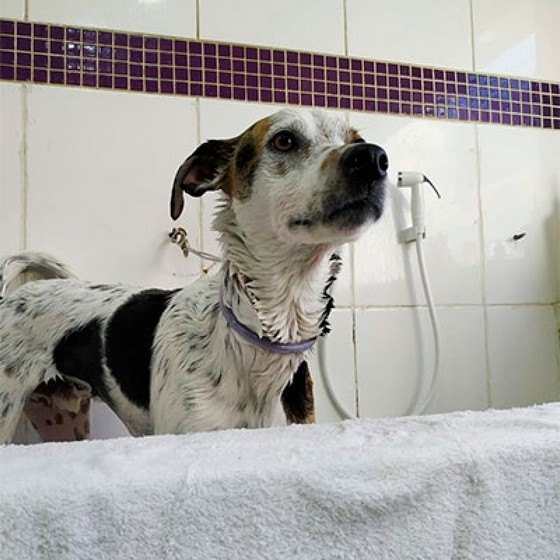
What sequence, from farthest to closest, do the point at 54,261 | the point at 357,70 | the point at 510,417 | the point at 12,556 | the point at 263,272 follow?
the point at 357,70, the point at 54,261, the point at 263,272, the point at 510,417, the point at 12,556

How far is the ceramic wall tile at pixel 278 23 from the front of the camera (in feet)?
5.19

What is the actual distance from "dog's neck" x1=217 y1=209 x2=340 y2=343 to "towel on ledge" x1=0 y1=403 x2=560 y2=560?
1.27 feet

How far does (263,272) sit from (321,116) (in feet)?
0.92

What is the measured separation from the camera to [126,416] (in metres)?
1.15

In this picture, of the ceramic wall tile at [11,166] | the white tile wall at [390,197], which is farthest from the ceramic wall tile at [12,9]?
the ceramic wall tile at [11,166]

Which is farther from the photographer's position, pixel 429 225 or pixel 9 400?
pixel 429 225

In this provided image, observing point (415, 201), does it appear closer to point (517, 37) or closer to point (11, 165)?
point (517, 37)

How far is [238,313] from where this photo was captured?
3.28 ft

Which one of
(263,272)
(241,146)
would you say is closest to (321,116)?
(241,146)

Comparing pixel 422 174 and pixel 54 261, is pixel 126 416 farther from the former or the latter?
pixel 422 174

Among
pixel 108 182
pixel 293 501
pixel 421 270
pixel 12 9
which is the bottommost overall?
pixel 293 501

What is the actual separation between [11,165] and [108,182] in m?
0.20

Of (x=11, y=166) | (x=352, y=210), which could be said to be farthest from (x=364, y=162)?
(x=11, y=166)

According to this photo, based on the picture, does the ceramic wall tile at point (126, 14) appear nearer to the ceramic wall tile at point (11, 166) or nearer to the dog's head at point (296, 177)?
the ceramic wall tile at point (11, 166)
